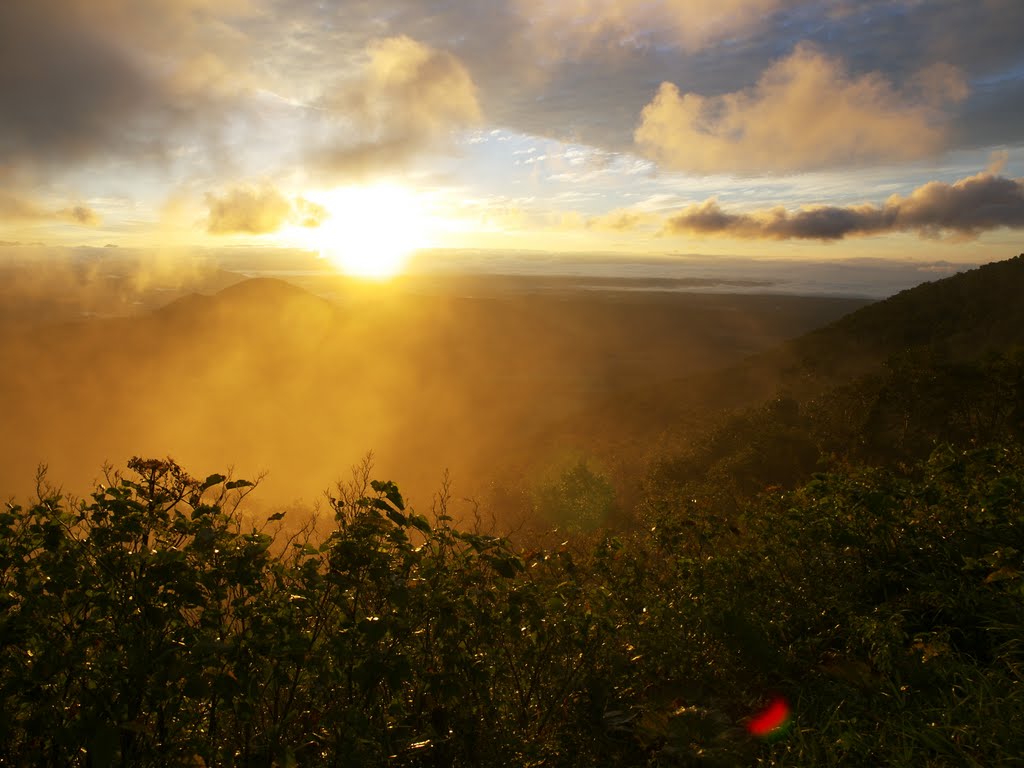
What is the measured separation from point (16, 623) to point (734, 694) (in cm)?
384

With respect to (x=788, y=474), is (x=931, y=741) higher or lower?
higher

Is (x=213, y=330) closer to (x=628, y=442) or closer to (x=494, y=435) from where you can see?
(x=494, y=435)

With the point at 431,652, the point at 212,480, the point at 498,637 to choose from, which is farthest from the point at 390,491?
the point at 498,637

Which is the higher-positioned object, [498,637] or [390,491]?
[390,491]

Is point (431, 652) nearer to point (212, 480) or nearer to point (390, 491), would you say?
point (390, 491)

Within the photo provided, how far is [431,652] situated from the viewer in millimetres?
3238

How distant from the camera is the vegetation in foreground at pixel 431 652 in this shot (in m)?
2.60

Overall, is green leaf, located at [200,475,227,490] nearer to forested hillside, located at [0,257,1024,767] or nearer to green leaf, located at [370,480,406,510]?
forested hillside, located at [0,257,1024,767]

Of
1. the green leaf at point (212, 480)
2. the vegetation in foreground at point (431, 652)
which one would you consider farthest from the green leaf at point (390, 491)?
the green leaf at point (212, 480)

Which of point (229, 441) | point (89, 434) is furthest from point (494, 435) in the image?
point (89, 434)

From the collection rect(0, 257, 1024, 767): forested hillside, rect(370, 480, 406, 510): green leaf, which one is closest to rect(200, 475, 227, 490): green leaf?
rect(0, 257, 1024, 767): forested hillside

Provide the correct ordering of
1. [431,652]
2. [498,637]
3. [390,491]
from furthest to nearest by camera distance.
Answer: [498,637], [431,652], [390,491]

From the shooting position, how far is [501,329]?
7318 inches

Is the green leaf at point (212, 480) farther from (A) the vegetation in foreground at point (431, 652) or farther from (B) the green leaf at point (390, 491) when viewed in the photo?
(B) the green leaf at point (390, 491)
